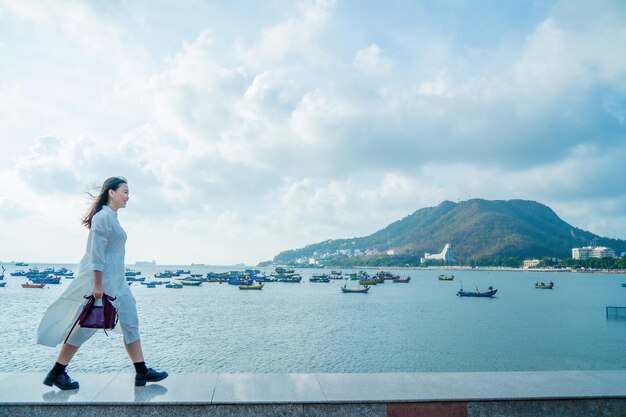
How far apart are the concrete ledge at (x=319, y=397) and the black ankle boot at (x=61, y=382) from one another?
64 mm

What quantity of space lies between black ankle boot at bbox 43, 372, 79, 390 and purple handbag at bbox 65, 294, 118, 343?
42 cm

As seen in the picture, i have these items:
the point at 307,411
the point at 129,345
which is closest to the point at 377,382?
the point at 307,411

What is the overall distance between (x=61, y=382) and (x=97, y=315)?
0.59 m

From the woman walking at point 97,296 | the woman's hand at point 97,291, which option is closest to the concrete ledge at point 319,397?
the woman walking at point 97,296

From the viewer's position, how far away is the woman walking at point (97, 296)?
4.03m

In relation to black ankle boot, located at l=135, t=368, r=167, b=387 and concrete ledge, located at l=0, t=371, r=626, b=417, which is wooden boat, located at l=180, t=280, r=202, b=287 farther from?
black ankle boot, located at l=135, t=368, r=167, b=387

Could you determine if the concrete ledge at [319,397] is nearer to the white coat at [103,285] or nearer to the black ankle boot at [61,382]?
the black ankle boot at [61,382]

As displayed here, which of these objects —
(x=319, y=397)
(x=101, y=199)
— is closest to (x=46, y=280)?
(x=101, y=199)

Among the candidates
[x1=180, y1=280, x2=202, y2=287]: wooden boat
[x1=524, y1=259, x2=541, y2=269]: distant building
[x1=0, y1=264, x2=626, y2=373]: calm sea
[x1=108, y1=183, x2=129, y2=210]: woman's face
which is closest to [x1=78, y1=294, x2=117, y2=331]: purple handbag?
[x1=108, y1=183, x2=129, y2=210]: woman's face

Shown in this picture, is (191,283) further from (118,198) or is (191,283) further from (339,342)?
(118,198)

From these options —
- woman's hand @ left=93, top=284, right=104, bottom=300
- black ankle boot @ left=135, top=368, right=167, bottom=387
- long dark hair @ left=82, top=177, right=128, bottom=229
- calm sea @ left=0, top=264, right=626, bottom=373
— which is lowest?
calm sea @ left=0, top=264, right=626, bottom=373

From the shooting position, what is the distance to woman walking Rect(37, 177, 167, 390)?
13.2 feet

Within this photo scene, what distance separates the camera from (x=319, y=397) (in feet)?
11.7

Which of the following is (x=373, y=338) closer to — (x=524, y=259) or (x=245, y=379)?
(x=245, y=379)
